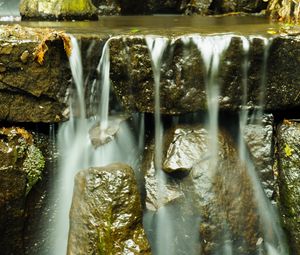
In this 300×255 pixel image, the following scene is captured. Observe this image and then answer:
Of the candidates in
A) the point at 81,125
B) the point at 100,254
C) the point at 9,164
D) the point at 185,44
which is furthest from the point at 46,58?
the point at 100,254

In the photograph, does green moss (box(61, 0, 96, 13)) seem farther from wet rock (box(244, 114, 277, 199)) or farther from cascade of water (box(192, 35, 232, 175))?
wet rock (box(244, 114, 277, 199))

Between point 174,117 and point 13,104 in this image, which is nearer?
point 13,104

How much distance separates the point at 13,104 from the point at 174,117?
1.76m

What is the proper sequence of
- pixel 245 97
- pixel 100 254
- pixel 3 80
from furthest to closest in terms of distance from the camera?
pixel 245 97, pixel 3 80, pixel 100 254

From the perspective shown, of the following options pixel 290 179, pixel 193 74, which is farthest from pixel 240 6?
pixel 290 179

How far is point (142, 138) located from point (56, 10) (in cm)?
356

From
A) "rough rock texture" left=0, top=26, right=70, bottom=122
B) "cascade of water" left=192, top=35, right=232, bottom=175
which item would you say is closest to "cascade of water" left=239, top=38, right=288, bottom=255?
"cascade of water" left=192, top=35, right=232, bottom=175

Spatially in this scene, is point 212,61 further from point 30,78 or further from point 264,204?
point 30,78

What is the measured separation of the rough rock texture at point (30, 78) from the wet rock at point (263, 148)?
85.5 inches

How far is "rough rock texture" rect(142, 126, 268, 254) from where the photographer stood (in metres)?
4.45

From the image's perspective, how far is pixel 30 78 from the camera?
458 cm

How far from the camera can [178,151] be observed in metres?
4.75

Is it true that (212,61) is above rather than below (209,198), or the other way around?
above

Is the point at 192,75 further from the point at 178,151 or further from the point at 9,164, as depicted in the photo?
the point at 9,164
